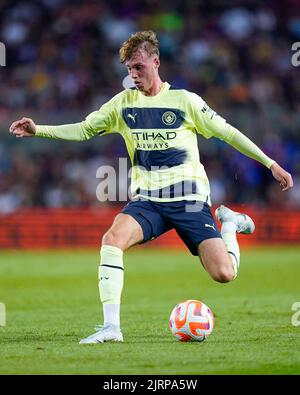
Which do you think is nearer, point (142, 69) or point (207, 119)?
point (142, 69)

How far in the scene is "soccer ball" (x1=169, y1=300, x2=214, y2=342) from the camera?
8641 mm

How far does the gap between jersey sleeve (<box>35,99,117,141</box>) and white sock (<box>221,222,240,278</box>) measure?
145 centimetres

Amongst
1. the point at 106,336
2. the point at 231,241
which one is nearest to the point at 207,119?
the point at 231,241

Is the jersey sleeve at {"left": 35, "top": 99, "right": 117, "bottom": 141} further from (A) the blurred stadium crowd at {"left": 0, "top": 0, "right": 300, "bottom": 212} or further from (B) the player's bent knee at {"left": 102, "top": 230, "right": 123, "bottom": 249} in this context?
(A) the blurred stadium crowd at {"left": 0, "top": 0, "right": 300, "bottom": 212}

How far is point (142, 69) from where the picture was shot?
8797mm

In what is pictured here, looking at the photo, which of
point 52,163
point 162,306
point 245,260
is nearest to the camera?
point 162,306

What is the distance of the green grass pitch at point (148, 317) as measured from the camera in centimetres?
738

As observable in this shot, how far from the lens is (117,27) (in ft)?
84.2

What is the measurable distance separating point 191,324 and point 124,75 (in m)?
16.3

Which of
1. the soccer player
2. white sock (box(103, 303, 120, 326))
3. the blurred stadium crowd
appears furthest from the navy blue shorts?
the blurred stadium crowd

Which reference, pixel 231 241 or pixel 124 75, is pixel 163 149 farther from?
pixel 124 75
